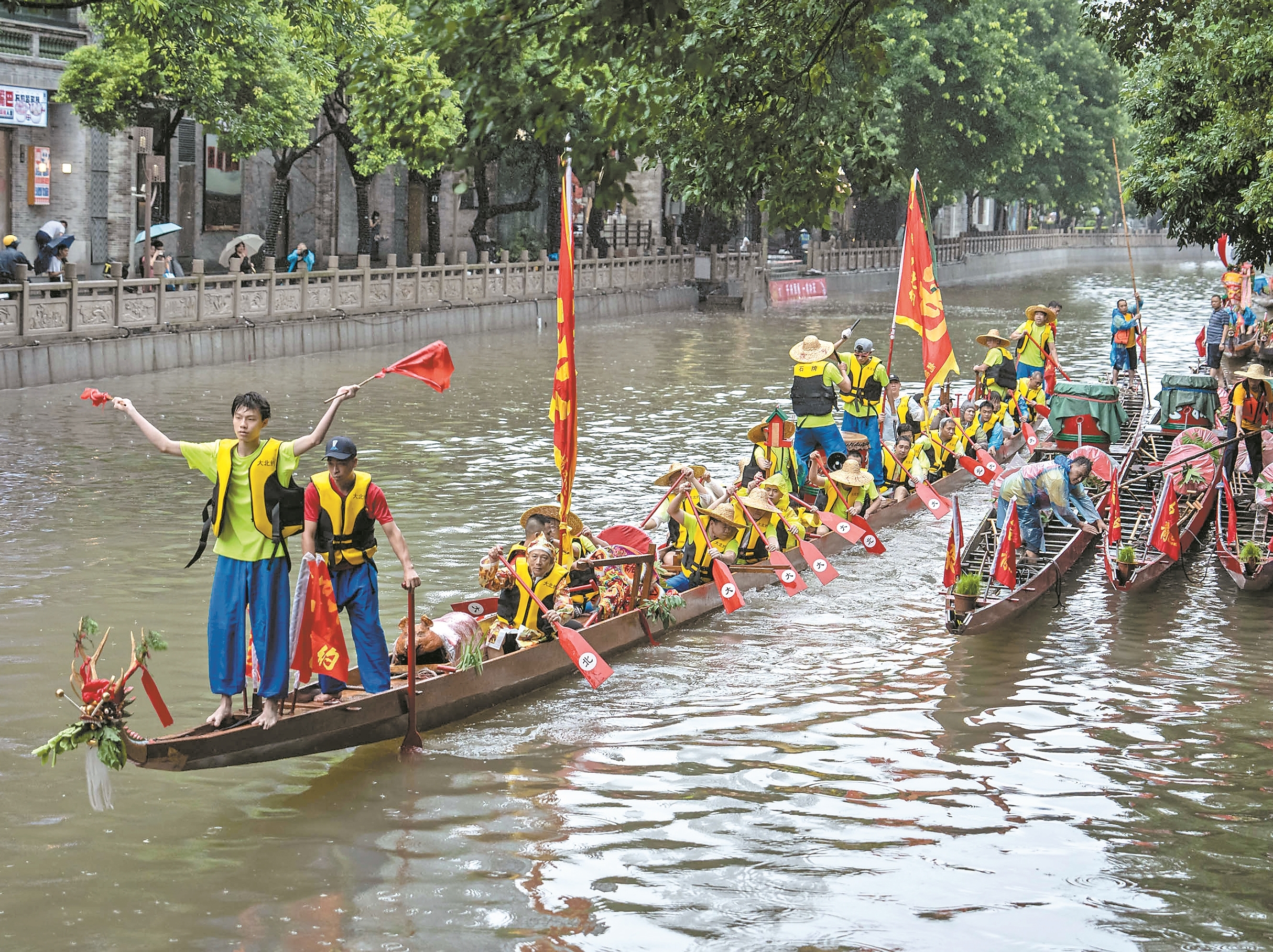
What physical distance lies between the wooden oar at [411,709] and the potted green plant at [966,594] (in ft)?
16.3

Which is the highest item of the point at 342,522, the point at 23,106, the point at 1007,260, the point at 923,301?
the point at 23,106

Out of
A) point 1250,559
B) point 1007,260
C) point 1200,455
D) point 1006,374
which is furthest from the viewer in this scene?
point 1007,260

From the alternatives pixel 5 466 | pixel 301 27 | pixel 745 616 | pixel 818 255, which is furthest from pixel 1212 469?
pixel 818 255

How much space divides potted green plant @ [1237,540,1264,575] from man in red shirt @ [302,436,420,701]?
364 inches

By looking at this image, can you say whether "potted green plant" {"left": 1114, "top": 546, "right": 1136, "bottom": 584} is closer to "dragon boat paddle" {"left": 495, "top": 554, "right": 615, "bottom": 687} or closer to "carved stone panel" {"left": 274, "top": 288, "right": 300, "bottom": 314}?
"dragon boat paddle" {"left": 495, "top": 554, "right": 615, "bottom": 687}

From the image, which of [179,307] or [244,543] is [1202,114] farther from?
[179,307]

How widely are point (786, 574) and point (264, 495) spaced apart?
6.62 metres

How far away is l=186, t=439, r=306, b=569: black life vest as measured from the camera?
9.30m

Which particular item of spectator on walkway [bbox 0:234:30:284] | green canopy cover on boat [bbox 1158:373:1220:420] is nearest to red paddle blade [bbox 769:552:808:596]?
green canopy cover on boat [bbox 1158:373:1220:420]

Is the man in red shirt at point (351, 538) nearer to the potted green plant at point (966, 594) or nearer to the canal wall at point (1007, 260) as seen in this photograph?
the potted green plant at point (966, 594)

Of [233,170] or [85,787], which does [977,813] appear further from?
[233,170]

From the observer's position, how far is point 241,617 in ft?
30.9

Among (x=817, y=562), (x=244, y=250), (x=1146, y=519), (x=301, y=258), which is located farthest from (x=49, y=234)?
(x=1146, y=519)

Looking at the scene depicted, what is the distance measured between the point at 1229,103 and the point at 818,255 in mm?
37696
